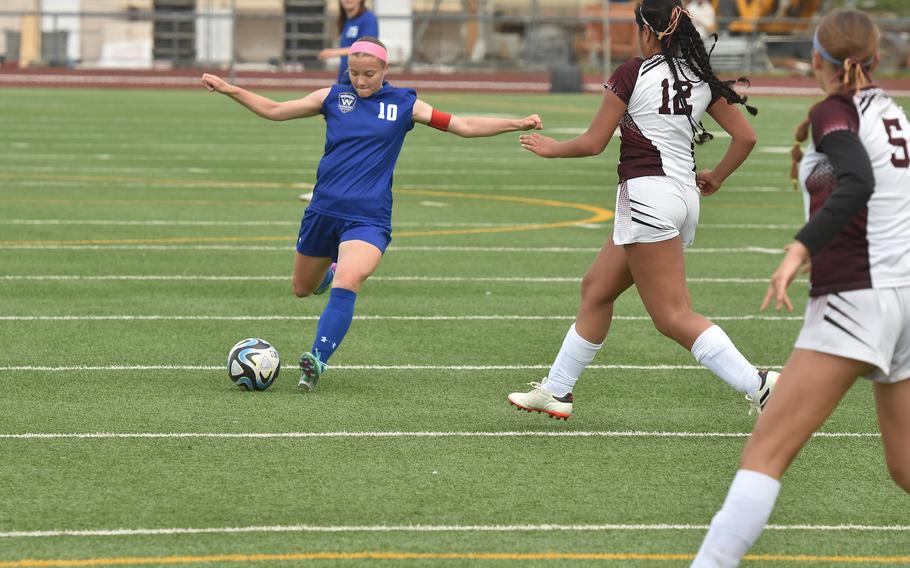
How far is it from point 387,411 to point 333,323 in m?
0.69

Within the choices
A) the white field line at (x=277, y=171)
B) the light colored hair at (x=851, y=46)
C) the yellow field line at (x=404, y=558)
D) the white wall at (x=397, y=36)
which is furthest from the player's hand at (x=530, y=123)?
the white wall at (x=397, y=36)

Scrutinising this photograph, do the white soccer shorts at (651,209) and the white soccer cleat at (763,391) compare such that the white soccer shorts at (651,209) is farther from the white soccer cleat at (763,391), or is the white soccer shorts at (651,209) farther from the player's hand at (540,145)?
the white soccer cleat at (763,391)

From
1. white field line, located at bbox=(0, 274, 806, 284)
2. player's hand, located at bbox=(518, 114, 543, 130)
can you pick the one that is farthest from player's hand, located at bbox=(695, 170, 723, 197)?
white field line, located at bbox=(0, 274, 806, 284)

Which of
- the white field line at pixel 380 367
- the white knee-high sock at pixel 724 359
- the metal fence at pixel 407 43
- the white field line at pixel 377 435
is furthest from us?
the metal fence at pixel 407 43

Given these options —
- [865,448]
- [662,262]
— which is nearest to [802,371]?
[662,262]

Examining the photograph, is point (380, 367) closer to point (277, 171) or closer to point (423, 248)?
point (423, 248)

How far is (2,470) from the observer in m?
6.82

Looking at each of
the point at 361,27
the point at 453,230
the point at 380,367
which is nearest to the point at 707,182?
the point at 380,367

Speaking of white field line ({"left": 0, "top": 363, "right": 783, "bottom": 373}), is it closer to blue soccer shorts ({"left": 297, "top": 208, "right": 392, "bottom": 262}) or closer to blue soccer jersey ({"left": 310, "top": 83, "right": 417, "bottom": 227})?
blue soccer shorts ({"left": 297, "top": 208, "right": 392, "bottom": 262})

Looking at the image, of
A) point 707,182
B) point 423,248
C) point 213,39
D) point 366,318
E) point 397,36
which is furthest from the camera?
point 397,36

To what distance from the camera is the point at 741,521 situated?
484 cm

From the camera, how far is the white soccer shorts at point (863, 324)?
4.83 meters

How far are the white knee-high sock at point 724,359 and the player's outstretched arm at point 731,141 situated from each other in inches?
27.5

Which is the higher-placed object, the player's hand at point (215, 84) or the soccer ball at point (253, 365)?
the player's hand at point (215, 84)
